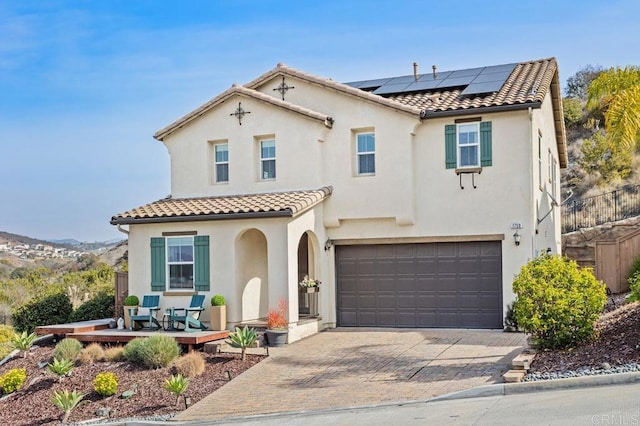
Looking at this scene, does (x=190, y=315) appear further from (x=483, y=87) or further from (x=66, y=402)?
(x=483, y=87)

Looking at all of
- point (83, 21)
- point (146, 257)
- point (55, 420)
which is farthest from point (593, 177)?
point (55, 420)

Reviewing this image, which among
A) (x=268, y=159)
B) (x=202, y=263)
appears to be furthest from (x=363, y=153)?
(x=202, y=263)

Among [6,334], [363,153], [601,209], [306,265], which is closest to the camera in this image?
[363,153]

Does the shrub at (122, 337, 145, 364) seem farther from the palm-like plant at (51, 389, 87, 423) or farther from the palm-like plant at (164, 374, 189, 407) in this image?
the palm-like plant at (164, 374, 189, 407)

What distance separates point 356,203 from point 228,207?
361 centimetres

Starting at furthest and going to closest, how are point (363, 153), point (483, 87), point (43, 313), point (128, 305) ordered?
point (43, 313) < point (363, 153) < point (483, 87) < point (128, 305)

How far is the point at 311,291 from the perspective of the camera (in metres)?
21.2

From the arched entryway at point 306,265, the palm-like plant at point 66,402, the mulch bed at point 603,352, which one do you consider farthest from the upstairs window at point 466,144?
the palm-like plant at point 66,402

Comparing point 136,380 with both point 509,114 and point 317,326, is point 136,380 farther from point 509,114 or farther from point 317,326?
point 509,114

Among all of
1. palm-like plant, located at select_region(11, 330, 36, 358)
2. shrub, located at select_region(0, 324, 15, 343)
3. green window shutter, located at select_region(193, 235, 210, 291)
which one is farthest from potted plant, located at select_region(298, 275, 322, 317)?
shrub, located at select_region(0, 324, 15, 343)

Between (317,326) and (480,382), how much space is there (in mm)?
8103

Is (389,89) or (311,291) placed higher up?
(389,89)

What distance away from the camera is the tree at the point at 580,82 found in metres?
50.1

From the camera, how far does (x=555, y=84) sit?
Result: 24469mm
